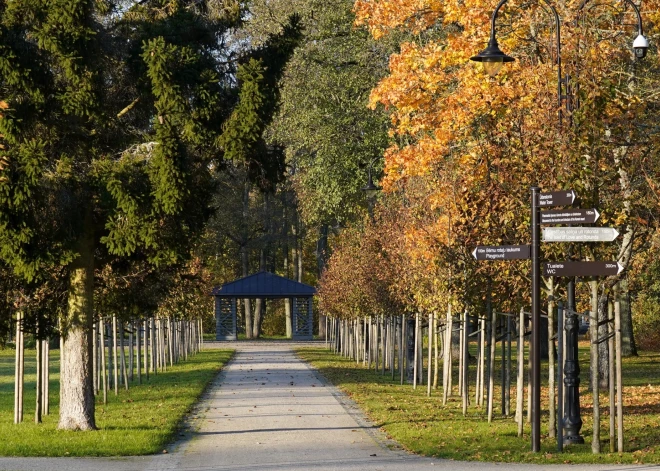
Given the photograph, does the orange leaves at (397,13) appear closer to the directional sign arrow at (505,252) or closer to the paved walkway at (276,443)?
the paved walkway at (276,443)

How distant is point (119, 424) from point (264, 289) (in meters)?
51.1

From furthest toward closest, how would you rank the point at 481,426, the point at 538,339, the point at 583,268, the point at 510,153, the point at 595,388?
the point at 481,426
the point at 510,153
the point at 595,388
the point at 538,339
the point at 583,268

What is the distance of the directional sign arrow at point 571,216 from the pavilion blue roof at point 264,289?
54.5 meters

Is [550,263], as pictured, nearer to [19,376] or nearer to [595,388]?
[595,388]

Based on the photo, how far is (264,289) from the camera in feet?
225

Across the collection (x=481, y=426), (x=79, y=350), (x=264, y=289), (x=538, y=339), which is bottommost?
(x=481, y=426)

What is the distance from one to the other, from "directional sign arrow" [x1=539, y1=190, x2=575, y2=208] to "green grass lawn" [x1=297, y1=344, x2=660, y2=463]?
9.54ft

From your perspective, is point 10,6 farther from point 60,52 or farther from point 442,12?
point 442,12

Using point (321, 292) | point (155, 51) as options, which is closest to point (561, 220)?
point (155, 51)

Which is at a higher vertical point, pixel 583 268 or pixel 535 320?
pixel 583 268

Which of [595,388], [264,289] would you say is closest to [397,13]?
[595,388]

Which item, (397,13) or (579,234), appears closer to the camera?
(579,234)

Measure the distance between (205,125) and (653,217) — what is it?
20.5 ft

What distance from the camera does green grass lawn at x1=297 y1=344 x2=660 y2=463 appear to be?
1370 cm
